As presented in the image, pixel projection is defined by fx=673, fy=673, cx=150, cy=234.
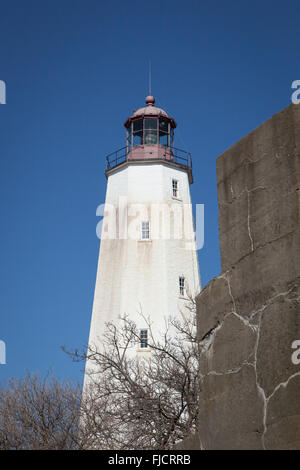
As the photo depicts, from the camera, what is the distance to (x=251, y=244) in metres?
4.21

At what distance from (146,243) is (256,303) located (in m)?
29.1

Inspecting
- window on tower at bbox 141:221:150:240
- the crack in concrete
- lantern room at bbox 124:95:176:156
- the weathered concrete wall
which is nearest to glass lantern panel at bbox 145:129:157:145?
lantern room at bbox 124:95:176:156

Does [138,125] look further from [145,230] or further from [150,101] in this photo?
[145,230]

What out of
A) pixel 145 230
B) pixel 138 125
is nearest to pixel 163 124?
pixel 138 125

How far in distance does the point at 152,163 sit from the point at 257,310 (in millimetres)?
32634

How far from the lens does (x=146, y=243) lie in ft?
109

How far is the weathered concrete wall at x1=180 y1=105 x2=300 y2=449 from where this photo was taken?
3734 mm

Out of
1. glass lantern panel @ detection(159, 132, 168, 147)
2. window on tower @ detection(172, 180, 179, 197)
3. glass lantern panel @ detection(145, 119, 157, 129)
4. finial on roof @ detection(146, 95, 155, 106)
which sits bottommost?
window on tower @ detection(172, 180, 179, 197)

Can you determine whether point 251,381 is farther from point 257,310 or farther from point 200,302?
point 200,302

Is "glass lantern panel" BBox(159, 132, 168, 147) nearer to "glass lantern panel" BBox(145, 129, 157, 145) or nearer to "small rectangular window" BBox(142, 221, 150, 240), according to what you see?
"glass lantern panel" BBox(145, 129, 157, 145)

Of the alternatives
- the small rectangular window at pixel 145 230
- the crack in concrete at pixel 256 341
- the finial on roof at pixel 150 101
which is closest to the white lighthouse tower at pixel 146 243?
the small rectangular window at pixel 145 230

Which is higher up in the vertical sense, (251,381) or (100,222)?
(100,222)

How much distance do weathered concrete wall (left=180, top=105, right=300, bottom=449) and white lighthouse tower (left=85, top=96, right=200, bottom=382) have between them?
1006 inches
